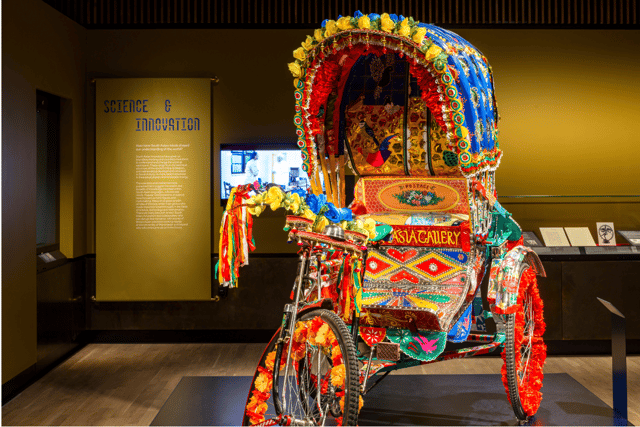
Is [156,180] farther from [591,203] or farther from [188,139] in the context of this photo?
[591,203]

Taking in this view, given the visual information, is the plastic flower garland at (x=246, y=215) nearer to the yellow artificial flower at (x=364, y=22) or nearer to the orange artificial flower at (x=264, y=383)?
the orange artificial flower at (x=264, y=383)

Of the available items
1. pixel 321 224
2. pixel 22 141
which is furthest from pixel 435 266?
pixel 22 141

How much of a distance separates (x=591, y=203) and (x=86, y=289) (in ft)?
14.4

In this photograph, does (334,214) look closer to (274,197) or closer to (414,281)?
(274,197)

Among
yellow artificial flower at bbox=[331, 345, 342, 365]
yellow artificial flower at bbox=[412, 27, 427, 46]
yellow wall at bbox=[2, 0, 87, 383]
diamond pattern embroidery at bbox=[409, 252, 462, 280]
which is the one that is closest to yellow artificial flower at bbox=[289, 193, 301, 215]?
yellow artificial flower at bbox=[331, 345, 342, 365]

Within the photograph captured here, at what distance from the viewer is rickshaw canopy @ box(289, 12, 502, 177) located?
273 cm

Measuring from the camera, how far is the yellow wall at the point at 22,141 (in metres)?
3.55

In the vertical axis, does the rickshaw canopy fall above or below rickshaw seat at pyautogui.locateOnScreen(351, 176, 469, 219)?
above

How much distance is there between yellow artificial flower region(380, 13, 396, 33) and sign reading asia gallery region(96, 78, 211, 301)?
2448 mm

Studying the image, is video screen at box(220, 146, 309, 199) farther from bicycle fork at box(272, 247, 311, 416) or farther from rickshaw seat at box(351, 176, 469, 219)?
bicycle fork at box(272, 247, 311, 416)

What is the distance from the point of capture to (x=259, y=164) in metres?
4.82

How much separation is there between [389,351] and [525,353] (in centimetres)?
105

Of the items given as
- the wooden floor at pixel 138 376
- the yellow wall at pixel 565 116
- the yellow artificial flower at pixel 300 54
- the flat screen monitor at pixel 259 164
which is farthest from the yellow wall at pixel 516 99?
the yellow artificial flower at pixel 300 54

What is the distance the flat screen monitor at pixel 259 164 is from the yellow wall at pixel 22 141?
4.58 feet
